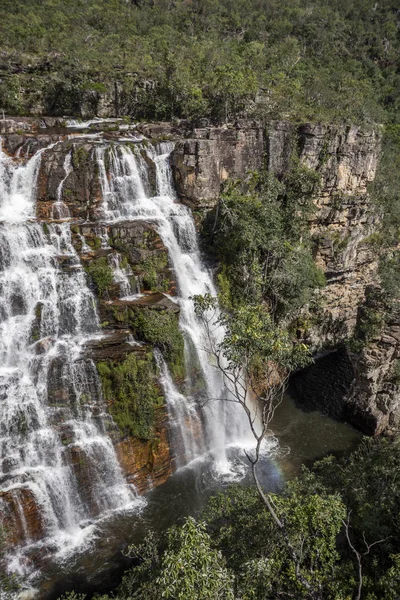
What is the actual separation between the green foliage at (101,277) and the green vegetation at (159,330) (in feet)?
4.19

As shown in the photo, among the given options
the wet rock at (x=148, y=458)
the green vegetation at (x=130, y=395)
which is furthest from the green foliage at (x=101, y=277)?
the wet rock at (x=148, y=458)

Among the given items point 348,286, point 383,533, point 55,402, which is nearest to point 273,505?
point 383,533

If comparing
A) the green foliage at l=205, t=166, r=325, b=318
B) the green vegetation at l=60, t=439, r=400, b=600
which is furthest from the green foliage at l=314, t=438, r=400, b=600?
the green foliage at l=205, t=166, r=325, b=318

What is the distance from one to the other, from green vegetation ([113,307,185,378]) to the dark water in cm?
476

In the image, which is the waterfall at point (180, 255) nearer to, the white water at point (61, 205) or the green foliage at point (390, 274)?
the white water at point (61, 205)

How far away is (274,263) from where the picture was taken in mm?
24281

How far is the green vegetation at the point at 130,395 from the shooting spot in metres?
17.4

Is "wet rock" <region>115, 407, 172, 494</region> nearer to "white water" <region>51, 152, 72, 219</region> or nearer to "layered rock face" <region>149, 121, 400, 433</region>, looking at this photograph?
"layered rock face" <region>149, 121, 400, 433</region>

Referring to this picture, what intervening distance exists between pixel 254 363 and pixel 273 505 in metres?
10.7

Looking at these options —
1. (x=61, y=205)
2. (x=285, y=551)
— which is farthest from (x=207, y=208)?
(x=285, y=551)

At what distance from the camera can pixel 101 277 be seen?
783 inches

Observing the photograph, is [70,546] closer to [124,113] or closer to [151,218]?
[151,218]

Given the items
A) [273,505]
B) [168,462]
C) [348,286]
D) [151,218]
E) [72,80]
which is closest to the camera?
[273,505]

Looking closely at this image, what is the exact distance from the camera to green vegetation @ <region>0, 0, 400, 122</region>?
32688mm
